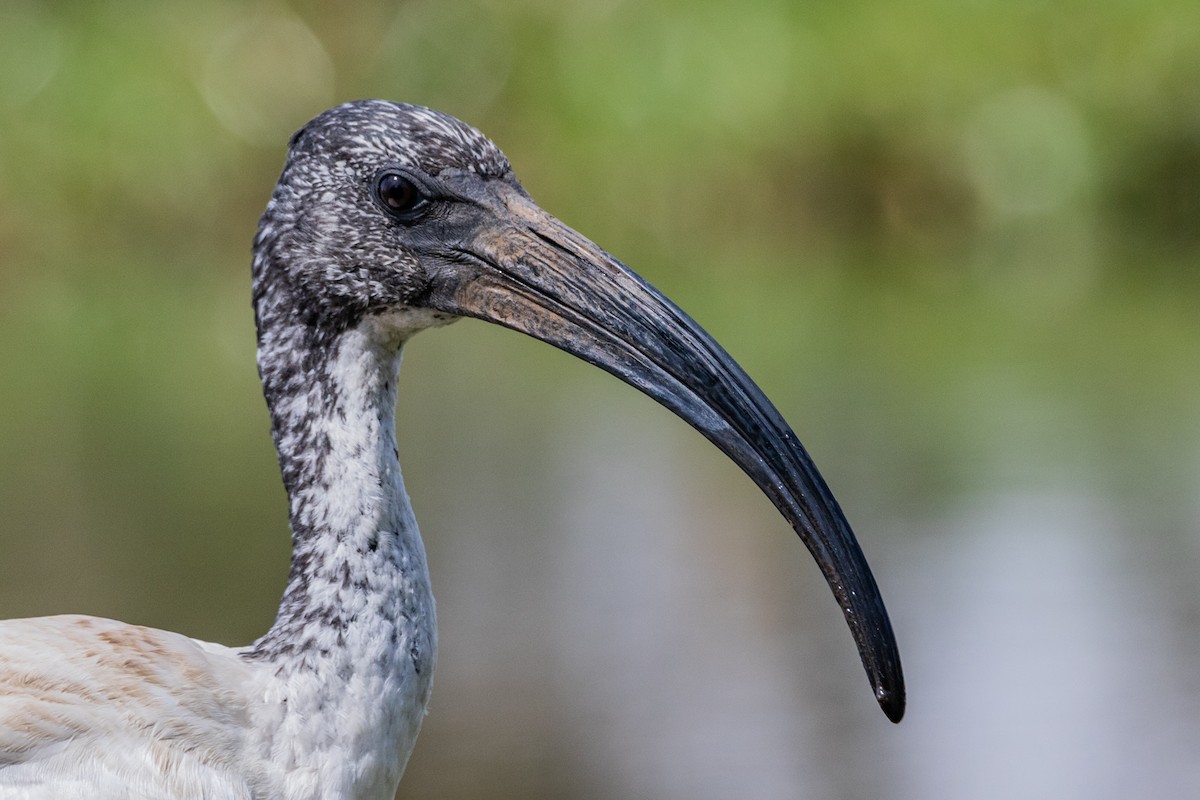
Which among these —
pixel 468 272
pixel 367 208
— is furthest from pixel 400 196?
pixel 468 272

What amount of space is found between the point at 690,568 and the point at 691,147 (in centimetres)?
1045

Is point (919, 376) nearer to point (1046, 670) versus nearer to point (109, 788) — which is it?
point (1046, 670)

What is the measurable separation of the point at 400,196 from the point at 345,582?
0.71 metres

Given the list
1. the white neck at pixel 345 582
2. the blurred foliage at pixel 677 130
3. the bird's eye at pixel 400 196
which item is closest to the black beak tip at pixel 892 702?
the white neck at pixel 345 582

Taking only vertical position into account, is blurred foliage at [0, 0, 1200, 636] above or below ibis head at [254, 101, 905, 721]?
above

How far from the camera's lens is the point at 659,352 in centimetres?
321

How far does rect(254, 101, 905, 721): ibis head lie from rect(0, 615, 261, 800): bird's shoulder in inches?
25.7

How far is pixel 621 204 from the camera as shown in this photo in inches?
734

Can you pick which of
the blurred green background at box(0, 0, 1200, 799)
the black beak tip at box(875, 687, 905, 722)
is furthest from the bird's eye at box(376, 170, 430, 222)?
the blurred green background at box(0, 0, 1200, 799)

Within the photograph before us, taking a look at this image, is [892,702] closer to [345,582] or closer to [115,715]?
[345,582]

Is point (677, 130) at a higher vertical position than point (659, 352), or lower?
higher

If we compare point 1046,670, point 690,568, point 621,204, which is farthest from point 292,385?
point 621,204

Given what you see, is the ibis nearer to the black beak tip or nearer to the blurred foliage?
the black beak tip

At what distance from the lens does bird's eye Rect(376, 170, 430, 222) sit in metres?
3.35
